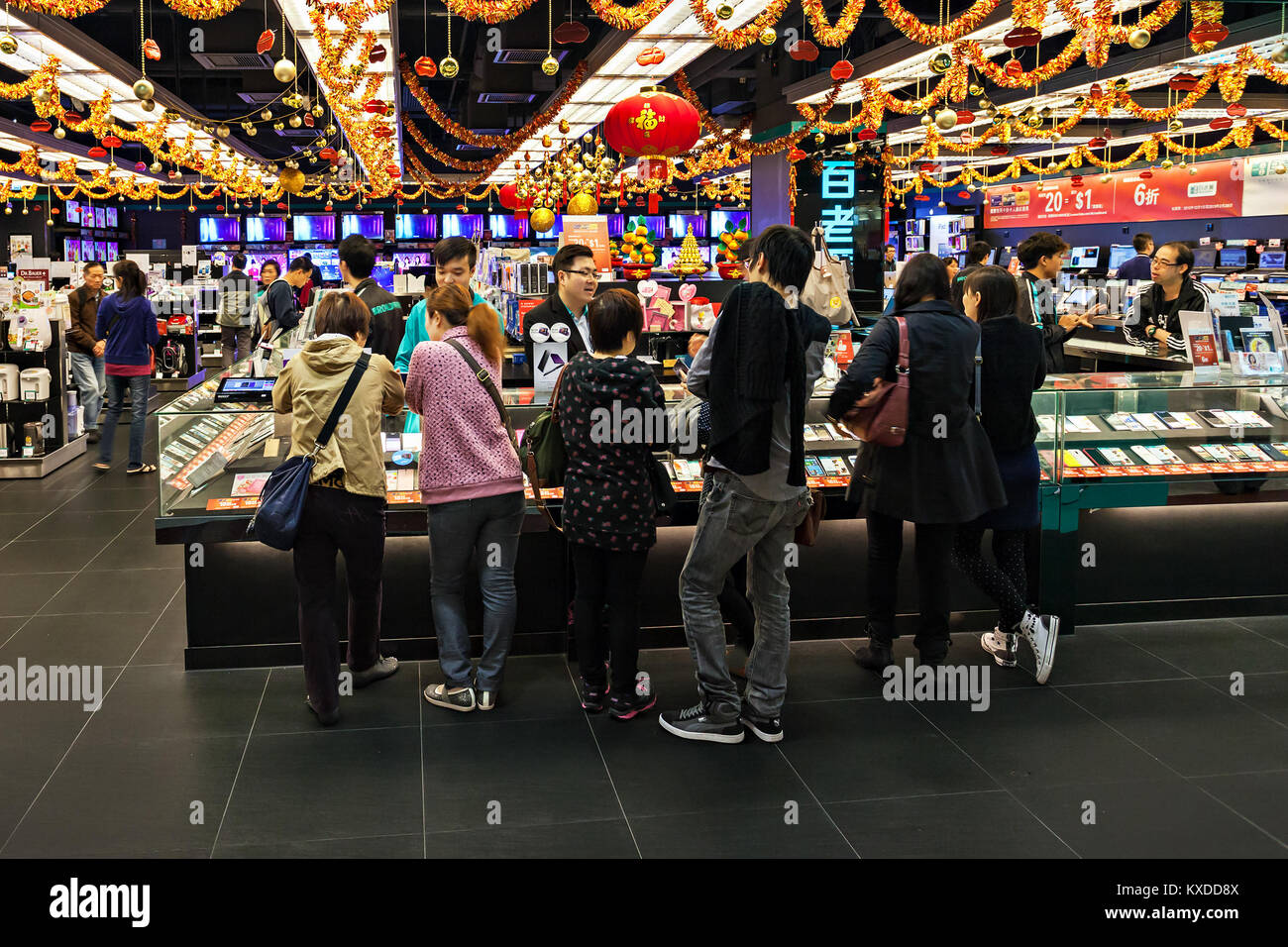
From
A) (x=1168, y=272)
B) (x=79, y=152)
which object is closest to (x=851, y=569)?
(x=1168, y=272)

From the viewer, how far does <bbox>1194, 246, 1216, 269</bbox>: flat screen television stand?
2073 cm

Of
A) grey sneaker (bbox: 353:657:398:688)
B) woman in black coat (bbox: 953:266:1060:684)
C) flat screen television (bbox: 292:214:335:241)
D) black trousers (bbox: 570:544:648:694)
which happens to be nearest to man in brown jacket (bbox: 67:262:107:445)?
grey sneaker (bbox: 353:657:398:688)

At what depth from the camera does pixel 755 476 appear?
393 cm

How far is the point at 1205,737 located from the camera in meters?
4.09

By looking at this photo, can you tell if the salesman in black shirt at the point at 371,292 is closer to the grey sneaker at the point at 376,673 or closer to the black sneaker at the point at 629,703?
the grey sneaker at the point at 376,673

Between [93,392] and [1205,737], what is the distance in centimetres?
950

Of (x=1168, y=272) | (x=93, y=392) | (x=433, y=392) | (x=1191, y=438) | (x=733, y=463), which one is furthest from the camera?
(x=93, y=392)

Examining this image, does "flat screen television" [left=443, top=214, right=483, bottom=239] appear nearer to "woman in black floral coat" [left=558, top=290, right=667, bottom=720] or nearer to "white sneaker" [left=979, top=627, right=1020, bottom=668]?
"white sneaker" [left=979, top=627, right=1020, bottom=668]

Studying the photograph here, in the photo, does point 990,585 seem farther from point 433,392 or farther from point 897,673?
point 433,392

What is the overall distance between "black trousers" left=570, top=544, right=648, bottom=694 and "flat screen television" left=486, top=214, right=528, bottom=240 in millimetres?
24604

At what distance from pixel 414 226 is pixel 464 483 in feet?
80.6

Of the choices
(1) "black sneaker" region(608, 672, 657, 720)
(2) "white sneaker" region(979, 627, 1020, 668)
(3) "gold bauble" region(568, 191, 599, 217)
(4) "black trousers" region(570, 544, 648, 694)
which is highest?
(3) "gold bauble" region(568, 191, 599, 217)

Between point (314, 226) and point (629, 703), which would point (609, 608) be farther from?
point (314, 226)

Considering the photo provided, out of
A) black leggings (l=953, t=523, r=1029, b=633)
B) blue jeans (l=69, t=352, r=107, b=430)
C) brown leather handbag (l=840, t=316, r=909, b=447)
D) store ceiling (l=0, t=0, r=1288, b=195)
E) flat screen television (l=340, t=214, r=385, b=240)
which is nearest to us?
brown leather handbag (l=840, t=316, r=909, b=447)
